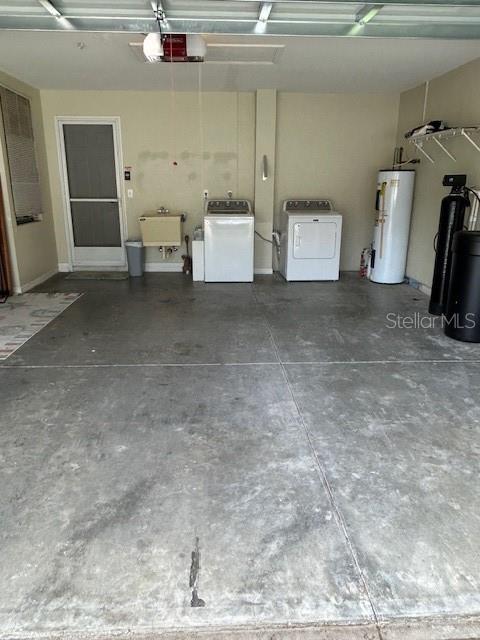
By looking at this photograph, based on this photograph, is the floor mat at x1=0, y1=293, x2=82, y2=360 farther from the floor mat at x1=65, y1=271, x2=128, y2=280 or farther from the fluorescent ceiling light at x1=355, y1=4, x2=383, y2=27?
the fluorescent ceiling light at x1=355, y1=4, x2=383, y2=27

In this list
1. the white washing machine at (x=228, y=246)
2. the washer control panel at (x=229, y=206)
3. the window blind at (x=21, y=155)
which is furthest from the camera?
the washer control panel at (x=229, y=206)

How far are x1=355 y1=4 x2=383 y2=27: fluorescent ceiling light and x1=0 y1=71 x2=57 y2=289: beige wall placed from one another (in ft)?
13.9

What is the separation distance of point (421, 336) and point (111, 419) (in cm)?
→ 287

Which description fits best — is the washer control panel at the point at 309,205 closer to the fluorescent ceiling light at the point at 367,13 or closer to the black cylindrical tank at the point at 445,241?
the black cylindrical tank at the point at 445,241

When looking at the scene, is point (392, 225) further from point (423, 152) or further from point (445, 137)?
point (445, 137)

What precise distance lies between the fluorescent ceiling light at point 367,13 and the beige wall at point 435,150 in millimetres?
2279

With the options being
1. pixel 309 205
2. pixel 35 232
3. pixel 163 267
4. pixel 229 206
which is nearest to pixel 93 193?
pixel 35 232

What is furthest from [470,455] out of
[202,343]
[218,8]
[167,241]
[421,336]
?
[167,241]

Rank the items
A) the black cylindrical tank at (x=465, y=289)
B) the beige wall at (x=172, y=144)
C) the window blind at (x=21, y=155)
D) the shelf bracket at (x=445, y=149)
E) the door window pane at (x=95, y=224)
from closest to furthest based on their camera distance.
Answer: the black cylindrical tank at (x=465, y=289) → the shelf bracket at (x=445, y=149) → the window blind at (x=21, y=155) → the beige wall at (x=172, y=144) → the door window pane at (x=95, y=224)

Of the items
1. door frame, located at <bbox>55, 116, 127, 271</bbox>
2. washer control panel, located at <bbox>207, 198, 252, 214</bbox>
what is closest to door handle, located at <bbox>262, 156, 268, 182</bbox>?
washer control panel, located at <bbox>207, 198, 252, 214</bbox>

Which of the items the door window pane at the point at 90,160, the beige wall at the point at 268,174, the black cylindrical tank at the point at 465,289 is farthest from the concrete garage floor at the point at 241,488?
the door window pane at the point at 90,160

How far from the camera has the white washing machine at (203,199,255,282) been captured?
611 cm

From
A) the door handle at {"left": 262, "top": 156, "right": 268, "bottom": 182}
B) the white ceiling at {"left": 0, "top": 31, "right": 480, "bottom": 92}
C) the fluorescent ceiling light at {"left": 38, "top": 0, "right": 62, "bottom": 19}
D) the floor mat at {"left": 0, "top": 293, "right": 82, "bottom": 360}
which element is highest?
the white ceiling at {"left": 0, "top": 31, "right": 480, "bottom": 92}

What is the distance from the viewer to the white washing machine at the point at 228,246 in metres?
6.11
